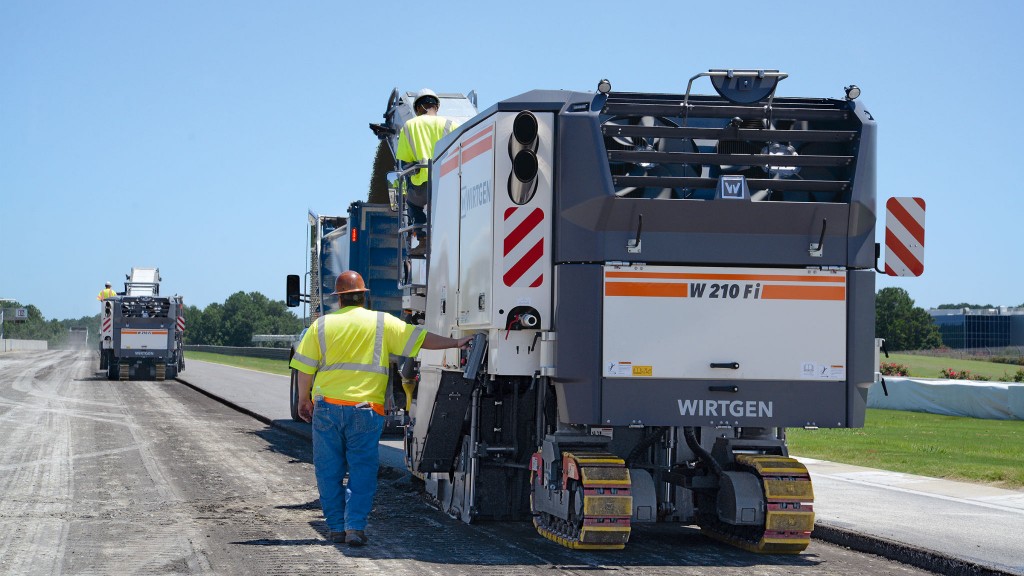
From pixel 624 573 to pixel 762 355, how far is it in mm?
1844

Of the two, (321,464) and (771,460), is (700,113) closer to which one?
(771,460)

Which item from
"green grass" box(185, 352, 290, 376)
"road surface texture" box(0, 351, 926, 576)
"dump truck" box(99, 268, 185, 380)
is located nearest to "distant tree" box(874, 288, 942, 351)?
"green grass" box(185, 352, 290, 376)

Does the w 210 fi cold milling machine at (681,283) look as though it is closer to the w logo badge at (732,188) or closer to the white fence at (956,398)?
the w logo badge at (732,188)

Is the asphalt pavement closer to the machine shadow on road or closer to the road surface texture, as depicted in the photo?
the road surface texture

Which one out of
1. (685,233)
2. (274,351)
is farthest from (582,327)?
(274,351)

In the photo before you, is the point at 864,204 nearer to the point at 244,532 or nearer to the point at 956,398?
the point at 244,532

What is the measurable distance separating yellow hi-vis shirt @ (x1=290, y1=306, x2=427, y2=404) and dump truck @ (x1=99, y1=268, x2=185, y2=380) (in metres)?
32.3

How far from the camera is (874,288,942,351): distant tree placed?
127500 mm

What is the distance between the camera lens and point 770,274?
8.61m

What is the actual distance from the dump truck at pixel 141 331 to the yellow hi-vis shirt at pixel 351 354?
32.3 metres

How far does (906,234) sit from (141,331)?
3364cm

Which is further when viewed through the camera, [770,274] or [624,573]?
[770,274]

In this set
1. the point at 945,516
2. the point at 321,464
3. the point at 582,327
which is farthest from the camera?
the point at 945,516

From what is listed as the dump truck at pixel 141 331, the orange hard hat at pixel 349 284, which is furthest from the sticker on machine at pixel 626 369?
the dump truck at pixel 141 331
